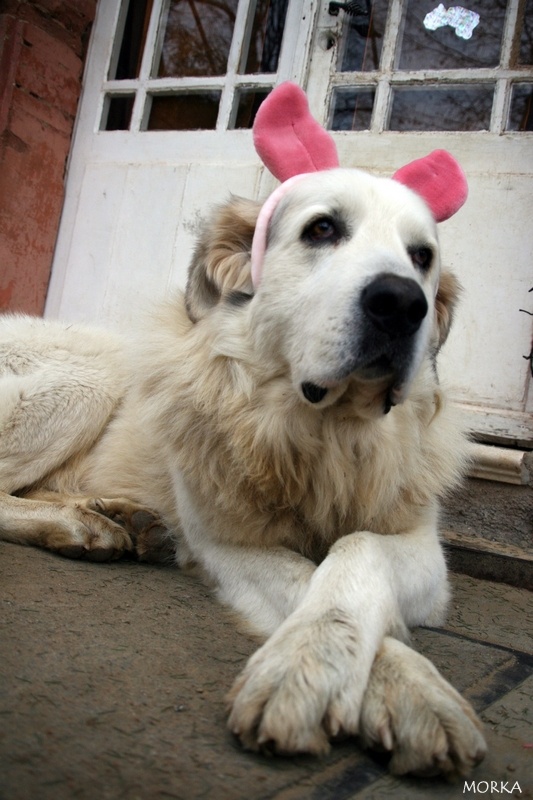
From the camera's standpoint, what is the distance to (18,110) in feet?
14.3

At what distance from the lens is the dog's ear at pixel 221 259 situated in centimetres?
228

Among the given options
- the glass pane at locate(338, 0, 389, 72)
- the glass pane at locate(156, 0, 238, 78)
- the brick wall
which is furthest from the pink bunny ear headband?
the brick wall

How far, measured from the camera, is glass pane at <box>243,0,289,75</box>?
426cm

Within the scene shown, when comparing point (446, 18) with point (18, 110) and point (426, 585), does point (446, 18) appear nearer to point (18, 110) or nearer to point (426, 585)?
point (18, 110)

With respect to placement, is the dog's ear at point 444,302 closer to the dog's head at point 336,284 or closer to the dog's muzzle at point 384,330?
the dog's head at point 336,284

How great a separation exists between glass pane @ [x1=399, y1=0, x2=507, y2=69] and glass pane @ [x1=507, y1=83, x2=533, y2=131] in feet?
0.67

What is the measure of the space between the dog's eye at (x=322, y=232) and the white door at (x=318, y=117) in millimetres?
855

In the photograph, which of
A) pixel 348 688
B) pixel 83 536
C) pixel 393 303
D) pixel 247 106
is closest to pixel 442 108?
pixel 247 106

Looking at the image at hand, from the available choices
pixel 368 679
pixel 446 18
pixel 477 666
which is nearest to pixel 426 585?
pixel 477 666

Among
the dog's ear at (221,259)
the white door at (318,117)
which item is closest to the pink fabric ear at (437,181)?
the dog's ear at (221,259)

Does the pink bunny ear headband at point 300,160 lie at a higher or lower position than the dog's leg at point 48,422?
higher

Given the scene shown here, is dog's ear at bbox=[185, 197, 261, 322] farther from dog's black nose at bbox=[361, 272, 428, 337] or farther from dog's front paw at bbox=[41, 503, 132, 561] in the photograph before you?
dog's front paw at bbox=[41, 503, 132, 561]

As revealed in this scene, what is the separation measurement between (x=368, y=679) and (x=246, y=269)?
4.37ft

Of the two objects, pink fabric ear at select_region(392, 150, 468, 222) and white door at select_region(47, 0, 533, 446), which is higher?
white door at select_region(47, 0, 533, 446)
